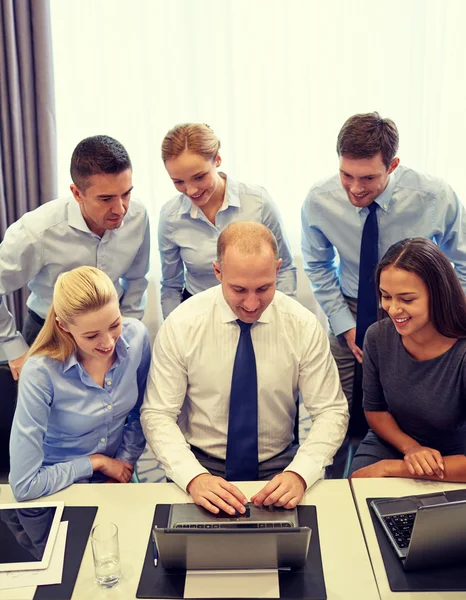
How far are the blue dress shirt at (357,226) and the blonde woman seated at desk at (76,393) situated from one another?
965 millimetres

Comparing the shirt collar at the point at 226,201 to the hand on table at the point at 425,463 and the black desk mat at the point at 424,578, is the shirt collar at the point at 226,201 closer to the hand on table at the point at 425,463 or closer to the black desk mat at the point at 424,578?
the hand on table at the point at 425,463

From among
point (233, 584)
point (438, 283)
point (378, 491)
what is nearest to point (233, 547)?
point (233, 584)

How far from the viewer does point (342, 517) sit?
1674 mm

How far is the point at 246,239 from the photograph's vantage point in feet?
6.38

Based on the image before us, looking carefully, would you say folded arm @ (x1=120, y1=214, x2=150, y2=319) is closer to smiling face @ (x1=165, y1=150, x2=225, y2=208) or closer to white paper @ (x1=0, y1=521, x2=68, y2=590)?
smiling face @ (x1=165, y1=150, x2=225, y2=208)

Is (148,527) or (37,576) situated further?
(148,527)

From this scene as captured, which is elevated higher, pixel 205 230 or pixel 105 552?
pixel 205 230

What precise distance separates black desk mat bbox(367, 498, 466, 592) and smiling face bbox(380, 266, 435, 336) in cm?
72

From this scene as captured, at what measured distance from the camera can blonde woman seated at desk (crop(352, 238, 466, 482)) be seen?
1960 mm

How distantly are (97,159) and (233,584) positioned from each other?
56.2 inches

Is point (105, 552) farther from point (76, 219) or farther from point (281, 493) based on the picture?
point (76, 219)

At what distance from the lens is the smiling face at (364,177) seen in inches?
93.9

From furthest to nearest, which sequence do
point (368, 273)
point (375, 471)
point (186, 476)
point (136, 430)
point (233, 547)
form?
point (368, 273)
point (136, 430)
point (375, 471)
point (186, 476)
point (233, 547)

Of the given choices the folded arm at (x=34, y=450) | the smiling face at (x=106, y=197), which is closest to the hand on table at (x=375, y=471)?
the folded arm at (x=34, y=450)
